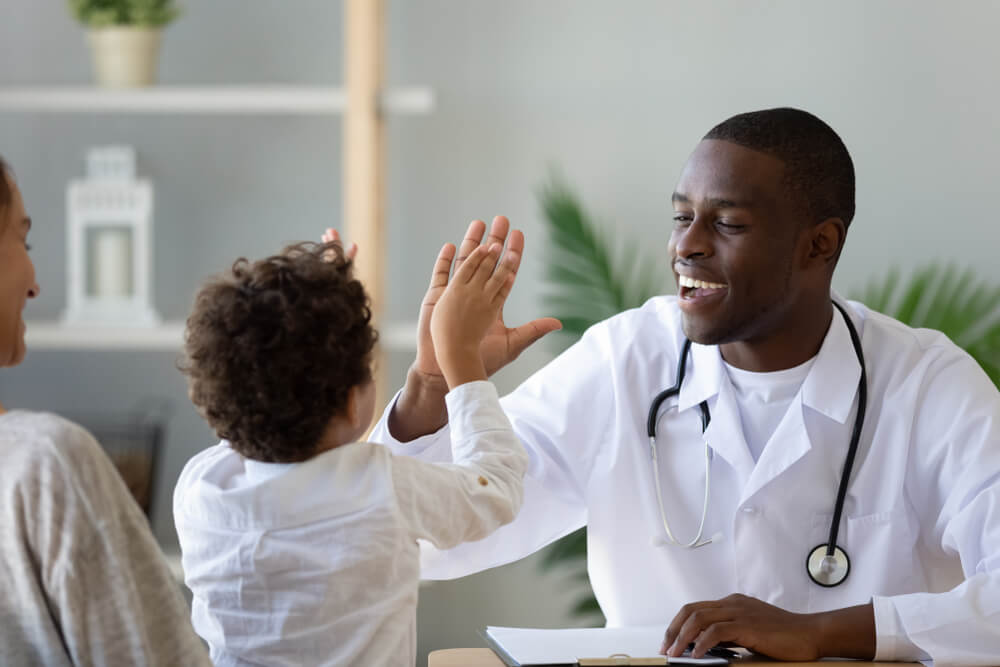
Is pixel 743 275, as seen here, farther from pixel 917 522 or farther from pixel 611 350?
pixel 917 522

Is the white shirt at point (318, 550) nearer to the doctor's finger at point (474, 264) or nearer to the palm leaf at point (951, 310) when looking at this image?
the doctor's finger at point (474, 264)

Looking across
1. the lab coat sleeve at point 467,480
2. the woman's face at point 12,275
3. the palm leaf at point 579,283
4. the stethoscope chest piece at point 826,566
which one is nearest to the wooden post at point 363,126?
the palm leaf at point 579,283

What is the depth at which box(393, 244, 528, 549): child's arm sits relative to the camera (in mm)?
1081

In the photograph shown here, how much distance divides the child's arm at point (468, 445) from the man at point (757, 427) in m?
0.10

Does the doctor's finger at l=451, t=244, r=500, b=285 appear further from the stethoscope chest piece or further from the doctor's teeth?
the stethoscope chest piece

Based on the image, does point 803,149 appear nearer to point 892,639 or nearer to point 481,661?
point 892,639

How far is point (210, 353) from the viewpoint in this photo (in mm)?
1046

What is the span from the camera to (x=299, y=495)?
1052 millimetres

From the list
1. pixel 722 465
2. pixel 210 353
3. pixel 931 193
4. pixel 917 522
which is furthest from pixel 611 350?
pixel 931 193

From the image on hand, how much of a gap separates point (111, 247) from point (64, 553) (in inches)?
77.8

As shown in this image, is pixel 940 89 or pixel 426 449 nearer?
pixel 426 449

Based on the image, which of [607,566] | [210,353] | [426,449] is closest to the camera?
[210,353]

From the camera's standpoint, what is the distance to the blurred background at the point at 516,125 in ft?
9.46

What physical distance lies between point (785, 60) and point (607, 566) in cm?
173
